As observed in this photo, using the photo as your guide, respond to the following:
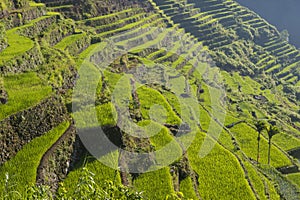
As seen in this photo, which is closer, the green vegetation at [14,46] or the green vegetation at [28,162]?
the green vegetation at [28,162]

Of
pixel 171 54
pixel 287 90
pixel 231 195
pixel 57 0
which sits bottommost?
pixel 287 90

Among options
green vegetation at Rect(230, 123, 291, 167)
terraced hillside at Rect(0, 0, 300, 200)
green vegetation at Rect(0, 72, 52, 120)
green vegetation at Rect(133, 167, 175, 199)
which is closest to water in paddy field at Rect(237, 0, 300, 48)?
terraced hillside at Rect(0, 0, 300, 200)

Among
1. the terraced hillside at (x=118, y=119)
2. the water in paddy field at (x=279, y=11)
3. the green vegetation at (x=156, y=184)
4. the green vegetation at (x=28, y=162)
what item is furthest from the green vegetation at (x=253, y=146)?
the water in paddy field at (x=279, y=11)

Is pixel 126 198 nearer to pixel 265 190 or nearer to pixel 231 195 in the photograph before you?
pixel 231 195

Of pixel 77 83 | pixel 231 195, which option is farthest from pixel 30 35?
pixel 231 195

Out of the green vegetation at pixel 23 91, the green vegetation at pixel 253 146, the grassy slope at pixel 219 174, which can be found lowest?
the green vegetation at pixel 253 146

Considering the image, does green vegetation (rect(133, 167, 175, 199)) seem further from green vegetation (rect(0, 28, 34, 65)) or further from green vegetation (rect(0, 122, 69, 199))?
green vegetation (rect(0, 28, 34, 65))

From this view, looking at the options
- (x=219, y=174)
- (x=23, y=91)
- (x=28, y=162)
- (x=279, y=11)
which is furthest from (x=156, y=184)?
(x=279, y=11)

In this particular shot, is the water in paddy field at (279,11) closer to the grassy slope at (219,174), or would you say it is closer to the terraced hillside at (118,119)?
the terraced hillside at (118,119)
